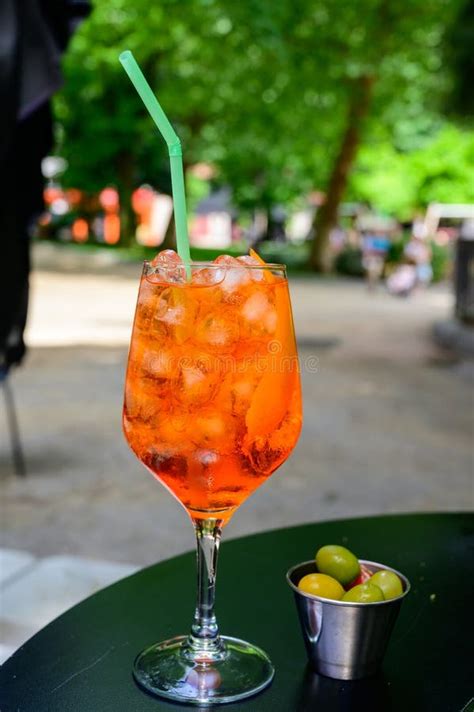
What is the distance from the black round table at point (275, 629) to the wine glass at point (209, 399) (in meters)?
0.06

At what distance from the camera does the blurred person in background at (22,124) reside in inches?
127

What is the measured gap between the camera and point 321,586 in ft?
4.00

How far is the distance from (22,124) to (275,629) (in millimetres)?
3424

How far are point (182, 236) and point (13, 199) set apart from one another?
340cm

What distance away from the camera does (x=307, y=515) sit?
5.06 m

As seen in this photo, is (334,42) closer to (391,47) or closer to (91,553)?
(391,47)

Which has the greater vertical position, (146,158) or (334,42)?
(334,42)

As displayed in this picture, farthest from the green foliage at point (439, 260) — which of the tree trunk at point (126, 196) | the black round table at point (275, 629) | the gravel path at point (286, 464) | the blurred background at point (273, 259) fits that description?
the black round table at point (275, 629)

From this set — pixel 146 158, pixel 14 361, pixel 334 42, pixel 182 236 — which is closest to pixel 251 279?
pixel 182 236

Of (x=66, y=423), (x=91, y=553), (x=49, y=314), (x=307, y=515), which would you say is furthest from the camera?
(x=49, y=314)

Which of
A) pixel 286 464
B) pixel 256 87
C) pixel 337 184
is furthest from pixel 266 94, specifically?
pixel 286 464

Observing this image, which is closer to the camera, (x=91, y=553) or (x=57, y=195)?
(x=91, y=553)

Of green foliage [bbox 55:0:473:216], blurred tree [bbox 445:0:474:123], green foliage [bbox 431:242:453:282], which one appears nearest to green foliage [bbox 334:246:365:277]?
green foliage [bbox 431:242:453:282]

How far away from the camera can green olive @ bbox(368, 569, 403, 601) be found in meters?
1.22
